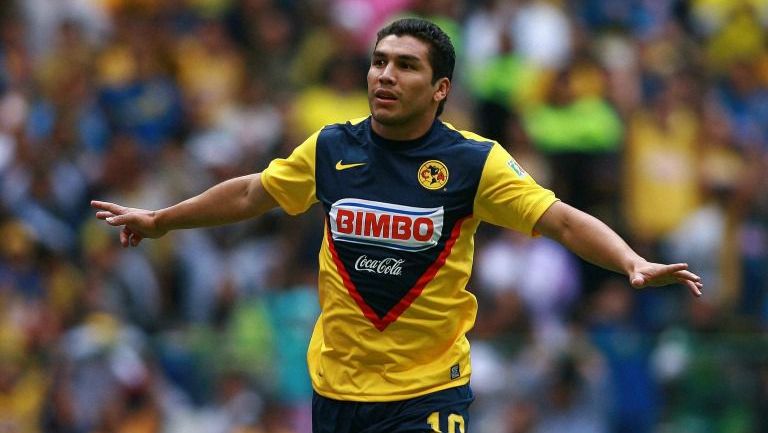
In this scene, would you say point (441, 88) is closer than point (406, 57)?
No

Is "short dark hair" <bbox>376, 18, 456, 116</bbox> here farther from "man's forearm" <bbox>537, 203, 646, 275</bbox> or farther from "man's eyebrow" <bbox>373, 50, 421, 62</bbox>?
"man's forearm" <bbox>537, 203, 646, 275</bbox>

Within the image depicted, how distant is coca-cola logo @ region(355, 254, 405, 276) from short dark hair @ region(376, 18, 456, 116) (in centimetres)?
86

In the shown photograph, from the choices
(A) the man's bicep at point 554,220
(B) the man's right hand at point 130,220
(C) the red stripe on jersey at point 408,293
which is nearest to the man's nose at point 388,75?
(C) the red stripe on jersey at point 408,293

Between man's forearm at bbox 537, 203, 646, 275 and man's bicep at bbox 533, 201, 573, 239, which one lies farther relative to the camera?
man's bicep at bbox 533, 201, 573, 239

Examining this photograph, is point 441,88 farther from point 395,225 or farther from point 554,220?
point 554,220

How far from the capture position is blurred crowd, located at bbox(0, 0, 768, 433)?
39.9 ft

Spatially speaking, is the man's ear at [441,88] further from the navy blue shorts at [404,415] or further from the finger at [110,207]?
the finger at [110,207]

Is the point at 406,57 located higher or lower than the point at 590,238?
higher

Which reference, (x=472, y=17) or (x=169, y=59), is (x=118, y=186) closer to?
(x=169, y=59)

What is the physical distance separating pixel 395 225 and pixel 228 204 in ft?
2.98

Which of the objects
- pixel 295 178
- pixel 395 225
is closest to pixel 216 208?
pixel 295 178

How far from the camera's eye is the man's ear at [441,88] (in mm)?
7375

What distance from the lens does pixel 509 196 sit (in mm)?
7148

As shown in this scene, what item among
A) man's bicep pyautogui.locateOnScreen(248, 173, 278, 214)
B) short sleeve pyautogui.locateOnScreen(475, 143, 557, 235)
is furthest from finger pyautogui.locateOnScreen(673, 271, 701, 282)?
man's bicep pyautogui.locateOnScreen(248, 173, 278, 214)
